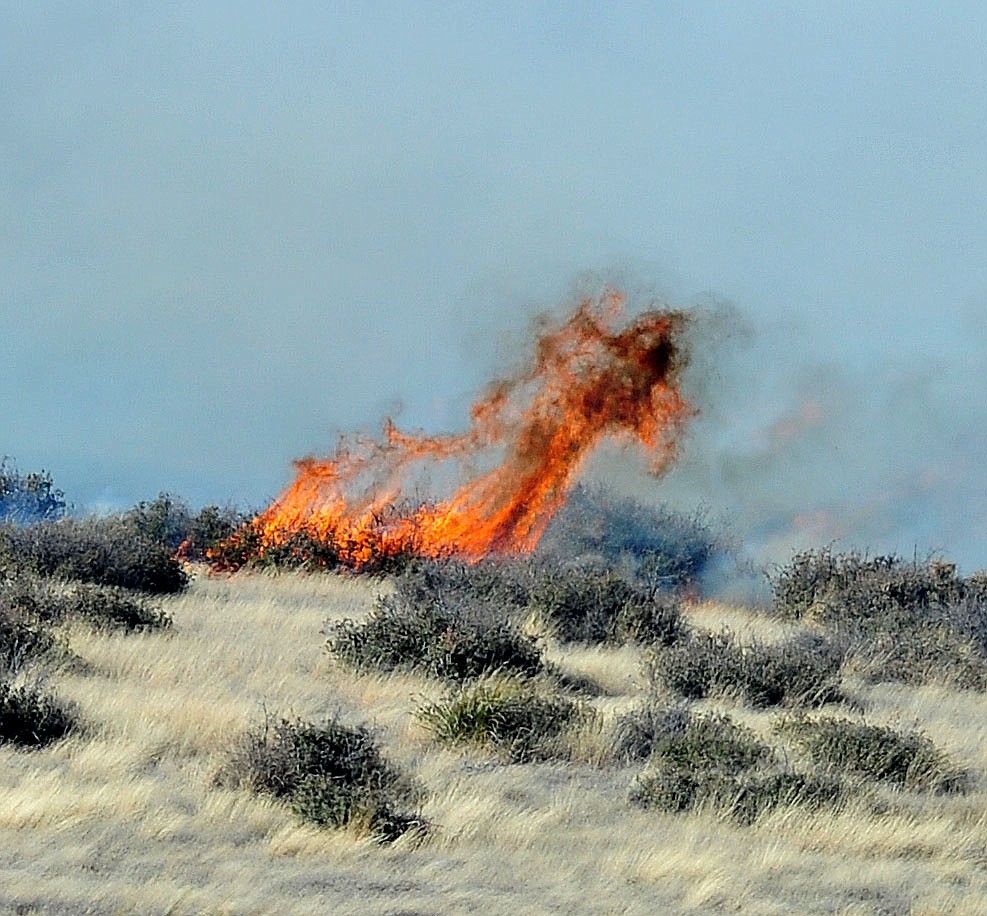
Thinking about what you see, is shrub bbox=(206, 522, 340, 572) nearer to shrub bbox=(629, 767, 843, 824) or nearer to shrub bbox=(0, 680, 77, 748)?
shrub bbox=(0, 680, 77, 748)

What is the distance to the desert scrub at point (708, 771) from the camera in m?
11.9

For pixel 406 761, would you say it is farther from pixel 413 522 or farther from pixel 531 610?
pixel 413 522

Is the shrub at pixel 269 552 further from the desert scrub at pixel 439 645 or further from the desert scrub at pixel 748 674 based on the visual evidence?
the desert scrub at pixel 748 674

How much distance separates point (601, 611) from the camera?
20.3 meters

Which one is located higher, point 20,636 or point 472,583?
point 472,583

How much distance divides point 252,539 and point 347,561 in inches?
77.8

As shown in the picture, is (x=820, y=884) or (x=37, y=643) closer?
(x=820, y=884)

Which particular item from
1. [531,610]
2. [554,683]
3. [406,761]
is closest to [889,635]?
[531,610]

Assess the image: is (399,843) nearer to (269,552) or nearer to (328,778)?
(328,778)

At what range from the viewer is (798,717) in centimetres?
1509

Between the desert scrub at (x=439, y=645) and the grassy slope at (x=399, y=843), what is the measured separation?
971 mm

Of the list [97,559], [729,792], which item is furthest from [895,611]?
[97,559]

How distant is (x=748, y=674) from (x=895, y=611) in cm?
799

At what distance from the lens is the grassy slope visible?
29.9 feet
